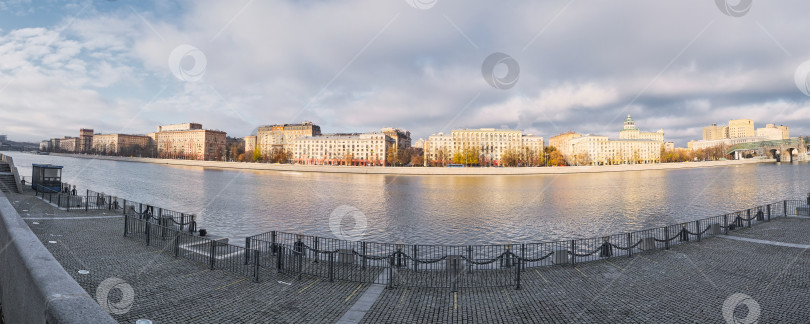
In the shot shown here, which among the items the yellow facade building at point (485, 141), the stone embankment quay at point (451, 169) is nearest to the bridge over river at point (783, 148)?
the stone embankment quay at point (451, 169)

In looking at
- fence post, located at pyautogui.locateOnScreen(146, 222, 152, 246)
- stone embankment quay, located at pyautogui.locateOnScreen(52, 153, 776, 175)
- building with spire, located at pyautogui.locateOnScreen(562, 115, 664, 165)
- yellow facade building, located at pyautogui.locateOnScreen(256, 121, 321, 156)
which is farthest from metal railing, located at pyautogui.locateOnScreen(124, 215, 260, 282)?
building with spire, located at pyautogui.locateOnScreen(562, 115, 664, 165)

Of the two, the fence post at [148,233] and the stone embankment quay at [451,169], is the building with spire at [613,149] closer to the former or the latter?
the stone embankment quay at [451,169]

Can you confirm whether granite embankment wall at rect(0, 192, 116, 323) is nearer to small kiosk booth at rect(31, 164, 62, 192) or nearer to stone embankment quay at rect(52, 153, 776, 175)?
small kiosk booth at rect(31, 164, 62, 192)

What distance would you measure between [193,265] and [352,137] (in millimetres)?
161735

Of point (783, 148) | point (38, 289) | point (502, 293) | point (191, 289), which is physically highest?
point (783, 148)

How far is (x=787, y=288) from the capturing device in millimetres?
9633

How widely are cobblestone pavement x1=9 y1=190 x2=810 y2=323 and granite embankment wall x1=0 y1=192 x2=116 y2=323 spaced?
2.27m

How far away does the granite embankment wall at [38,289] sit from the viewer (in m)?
3.40

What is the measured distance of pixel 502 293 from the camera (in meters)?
9.55

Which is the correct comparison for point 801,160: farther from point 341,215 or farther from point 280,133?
point 280,133

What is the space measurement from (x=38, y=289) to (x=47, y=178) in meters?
34.4

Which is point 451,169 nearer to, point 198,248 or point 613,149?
point 198,248

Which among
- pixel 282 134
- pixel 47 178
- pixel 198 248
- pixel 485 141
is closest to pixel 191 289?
pixel 198 248

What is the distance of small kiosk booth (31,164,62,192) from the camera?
28.5 m
